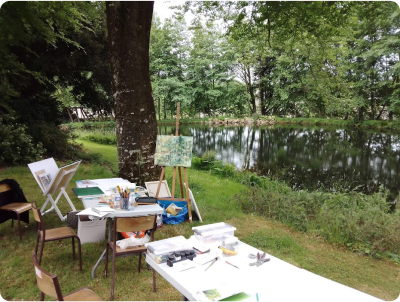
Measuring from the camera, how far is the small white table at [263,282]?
1.49m

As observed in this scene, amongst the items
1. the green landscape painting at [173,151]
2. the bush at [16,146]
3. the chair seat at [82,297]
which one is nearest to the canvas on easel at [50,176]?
the green landscape painting at [173,151]

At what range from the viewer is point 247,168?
34.4 feet

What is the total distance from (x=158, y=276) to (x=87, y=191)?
138 centimetres

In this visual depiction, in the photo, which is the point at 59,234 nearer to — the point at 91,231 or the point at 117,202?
the point at 91,231

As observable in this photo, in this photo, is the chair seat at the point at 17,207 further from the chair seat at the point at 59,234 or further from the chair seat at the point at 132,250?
the chair seat at the point at 132,250

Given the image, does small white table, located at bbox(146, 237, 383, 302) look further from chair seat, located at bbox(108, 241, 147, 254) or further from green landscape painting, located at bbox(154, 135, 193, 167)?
green landscape painting, located at bbox(154, 135, 193, 167)

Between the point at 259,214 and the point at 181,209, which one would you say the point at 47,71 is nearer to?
the point at 181,209

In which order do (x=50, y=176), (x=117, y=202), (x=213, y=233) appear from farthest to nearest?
(x=50, y=176)
(x=117, y=202)
(x=213, y=233)

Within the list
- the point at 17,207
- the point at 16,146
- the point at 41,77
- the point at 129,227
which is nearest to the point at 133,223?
the point at 129,227

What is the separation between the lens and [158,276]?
9.86ft

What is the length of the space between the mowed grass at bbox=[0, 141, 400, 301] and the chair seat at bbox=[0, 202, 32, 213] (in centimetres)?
38

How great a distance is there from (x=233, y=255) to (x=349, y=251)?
2.81 m

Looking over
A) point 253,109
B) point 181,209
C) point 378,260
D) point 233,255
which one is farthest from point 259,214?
point 253,109

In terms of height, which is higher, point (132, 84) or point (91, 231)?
point (132, 84)
